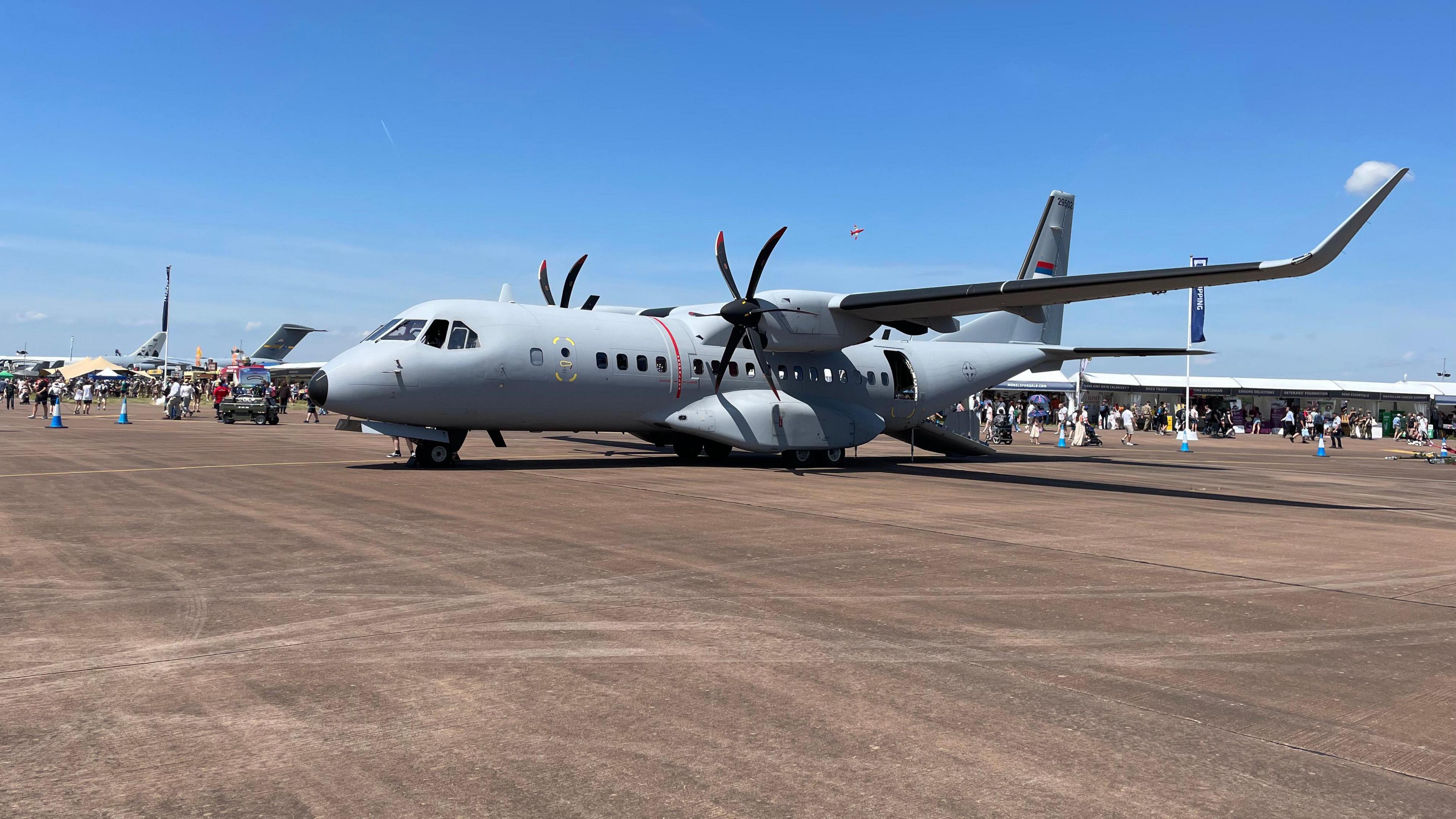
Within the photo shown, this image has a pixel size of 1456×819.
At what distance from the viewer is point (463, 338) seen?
705 inches

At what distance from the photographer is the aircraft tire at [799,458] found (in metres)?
21.6

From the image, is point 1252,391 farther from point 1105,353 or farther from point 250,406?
point 250,406

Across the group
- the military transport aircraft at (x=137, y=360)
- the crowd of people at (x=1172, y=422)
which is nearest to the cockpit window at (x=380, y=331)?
A: the crowd of people at (x=1172, y=422)

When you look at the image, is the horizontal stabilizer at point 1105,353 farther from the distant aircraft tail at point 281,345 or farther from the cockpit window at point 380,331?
the distant aircraft tail at point 281,345

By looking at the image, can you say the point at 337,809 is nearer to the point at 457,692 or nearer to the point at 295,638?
the point at 457,692

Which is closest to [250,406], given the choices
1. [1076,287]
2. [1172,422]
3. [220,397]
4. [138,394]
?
[220,397]

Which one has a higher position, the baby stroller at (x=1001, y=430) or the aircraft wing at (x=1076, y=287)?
the aircraft wing at (x=1076, y=287)

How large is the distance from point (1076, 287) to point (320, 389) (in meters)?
13.0

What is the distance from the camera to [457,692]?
474cm

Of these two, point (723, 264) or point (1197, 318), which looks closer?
point (723, 264)

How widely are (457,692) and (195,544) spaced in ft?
18.3

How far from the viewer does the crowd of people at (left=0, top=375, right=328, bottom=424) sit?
4584cm

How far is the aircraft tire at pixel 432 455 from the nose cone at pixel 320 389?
225cm

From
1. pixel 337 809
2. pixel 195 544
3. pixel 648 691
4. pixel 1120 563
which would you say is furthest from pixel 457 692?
pixel 1120 563
